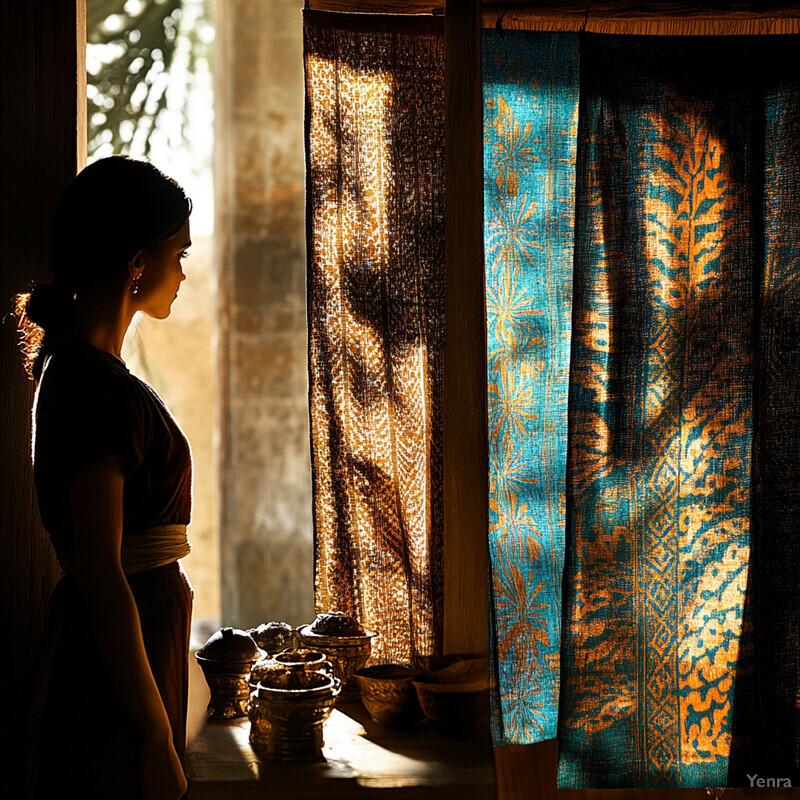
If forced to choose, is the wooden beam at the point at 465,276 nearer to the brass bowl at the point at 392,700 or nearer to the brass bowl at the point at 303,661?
the brass bowl at the point at 392,700

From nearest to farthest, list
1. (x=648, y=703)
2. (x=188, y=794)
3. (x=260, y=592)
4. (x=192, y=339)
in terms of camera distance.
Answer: (x=188, y=794) < (x=648, y=703) < (x=260, y=592) < (x=192, y=339)

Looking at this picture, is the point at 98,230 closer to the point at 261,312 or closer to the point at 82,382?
the point at 82,382

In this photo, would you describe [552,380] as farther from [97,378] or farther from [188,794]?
[188,794]

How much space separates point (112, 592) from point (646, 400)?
3.87 ft

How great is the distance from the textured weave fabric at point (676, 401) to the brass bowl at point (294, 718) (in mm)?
576

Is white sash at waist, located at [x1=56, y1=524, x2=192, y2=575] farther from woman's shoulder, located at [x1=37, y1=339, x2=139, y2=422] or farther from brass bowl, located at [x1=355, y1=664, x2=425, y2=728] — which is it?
brass bowl, located at [x1=355, y1=664, x2=425, y2=728]

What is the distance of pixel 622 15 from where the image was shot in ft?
6.07

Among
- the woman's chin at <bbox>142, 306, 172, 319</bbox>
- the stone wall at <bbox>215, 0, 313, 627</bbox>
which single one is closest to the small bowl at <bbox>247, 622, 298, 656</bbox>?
the woman's chin at <bbox>142, 306, 172, 319</bbox>

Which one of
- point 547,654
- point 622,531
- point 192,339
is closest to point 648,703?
point 547,654

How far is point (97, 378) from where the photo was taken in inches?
50.6

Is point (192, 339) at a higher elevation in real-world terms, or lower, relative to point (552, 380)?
higher

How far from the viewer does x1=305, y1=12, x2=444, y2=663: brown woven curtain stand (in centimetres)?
187

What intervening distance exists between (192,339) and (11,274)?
4.95 m

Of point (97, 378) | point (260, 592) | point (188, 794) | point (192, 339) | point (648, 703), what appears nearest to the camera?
point (97, 378)
